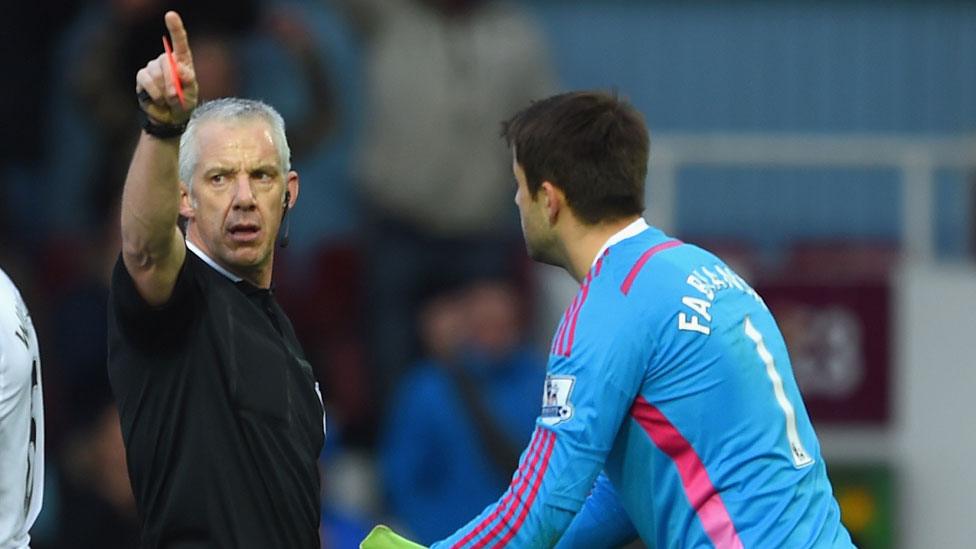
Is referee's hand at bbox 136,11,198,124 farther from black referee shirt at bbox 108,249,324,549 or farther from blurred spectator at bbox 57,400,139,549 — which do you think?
blurred spectator at bbox 57,400,139,549

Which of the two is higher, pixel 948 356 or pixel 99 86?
pixel 99 86

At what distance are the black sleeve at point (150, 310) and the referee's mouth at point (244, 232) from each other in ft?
0.50

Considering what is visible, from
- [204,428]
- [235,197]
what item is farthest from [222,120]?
[204,428]

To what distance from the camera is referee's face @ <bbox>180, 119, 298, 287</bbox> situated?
469 cm

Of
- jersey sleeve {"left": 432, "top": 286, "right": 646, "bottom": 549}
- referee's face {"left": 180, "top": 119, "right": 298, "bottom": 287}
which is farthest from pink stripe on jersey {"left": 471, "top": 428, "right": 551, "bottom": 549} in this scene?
referee's face {"left": 180, "top": 119, "right": 298, "bottom": 287}

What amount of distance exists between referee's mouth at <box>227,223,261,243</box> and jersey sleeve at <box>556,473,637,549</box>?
3.45ft

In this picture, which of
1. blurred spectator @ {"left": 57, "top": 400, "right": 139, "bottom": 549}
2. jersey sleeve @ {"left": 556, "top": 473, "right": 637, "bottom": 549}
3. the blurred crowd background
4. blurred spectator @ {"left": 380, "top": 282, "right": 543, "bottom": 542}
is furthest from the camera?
the blurred crowd background

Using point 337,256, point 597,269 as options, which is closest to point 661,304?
point 597,269

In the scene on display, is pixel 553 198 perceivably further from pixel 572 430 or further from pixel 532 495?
pixel 532 495

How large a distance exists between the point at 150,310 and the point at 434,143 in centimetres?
597

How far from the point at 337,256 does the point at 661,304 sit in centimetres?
632

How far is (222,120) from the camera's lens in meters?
4.78

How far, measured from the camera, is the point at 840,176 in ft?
40.1

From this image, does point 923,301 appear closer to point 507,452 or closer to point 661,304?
point 507,452
